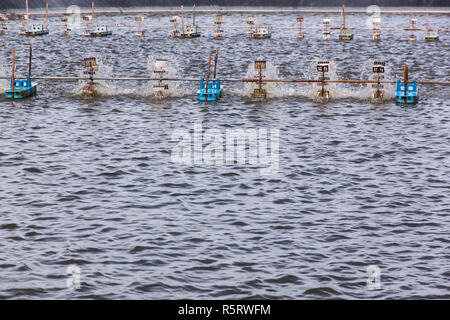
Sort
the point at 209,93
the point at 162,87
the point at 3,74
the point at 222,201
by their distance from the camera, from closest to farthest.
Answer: the point at 222,201 → the point at 209,93 → the point at 162,87 → the point at 3,74

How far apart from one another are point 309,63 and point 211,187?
1539 inches

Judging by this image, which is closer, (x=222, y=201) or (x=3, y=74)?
(x=222, y=201)

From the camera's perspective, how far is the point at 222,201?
27031 millimetres

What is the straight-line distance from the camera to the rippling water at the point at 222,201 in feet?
67.8

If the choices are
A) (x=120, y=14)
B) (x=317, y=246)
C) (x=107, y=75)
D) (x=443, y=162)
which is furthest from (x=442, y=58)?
(x=120, y=14)

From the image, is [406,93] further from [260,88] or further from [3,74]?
[3,74]

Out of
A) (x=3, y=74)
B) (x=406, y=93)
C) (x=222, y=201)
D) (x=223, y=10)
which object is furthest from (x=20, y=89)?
(x=223, y=10)

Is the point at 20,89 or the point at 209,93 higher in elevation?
the point at 20,89

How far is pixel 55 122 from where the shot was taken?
131 feet

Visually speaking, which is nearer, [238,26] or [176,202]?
[176,202]

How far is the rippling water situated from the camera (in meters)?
20.7

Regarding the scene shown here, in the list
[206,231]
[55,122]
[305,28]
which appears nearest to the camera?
[206,231]

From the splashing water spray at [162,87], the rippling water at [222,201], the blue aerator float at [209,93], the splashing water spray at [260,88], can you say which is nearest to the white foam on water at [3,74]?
the rippling water at [222,201]
